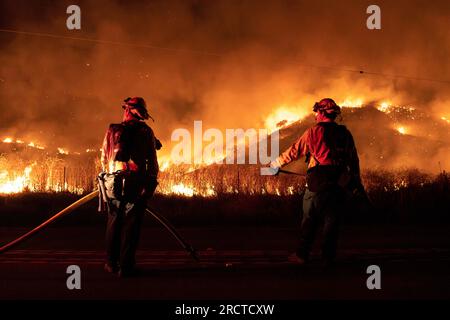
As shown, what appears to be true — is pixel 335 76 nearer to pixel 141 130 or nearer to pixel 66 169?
pixel 66 169

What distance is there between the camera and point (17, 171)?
23.4 metres

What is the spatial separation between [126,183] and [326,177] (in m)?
2.46

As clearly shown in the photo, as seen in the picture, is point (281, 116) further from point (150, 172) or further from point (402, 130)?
point (150, 172)

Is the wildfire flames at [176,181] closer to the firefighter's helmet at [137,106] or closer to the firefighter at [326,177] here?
the firefighter at [326,177]

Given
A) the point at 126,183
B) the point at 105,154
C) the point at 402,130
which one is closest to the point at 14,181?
the point at 105,154

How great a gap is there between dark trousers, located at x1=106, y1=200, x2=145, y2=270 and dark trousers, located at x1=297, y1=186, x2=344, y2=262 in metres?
2.10

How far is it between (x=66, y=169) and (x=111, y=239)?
15.4 m

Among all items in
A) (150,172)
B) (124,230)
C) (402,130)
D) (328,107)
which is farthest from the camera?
(402,130)

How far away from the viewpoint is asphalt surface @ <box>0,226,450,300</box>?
5.05 m

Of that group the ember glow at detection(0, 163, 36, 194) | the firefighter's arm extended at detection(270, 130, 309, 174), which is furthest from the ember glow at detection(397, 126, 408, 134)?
the firefighter's arm extended at detection(270, 130, 309, 174)

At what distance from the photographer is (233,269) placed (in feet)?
20.3

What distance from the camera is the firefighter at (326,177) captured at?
6348 mm
